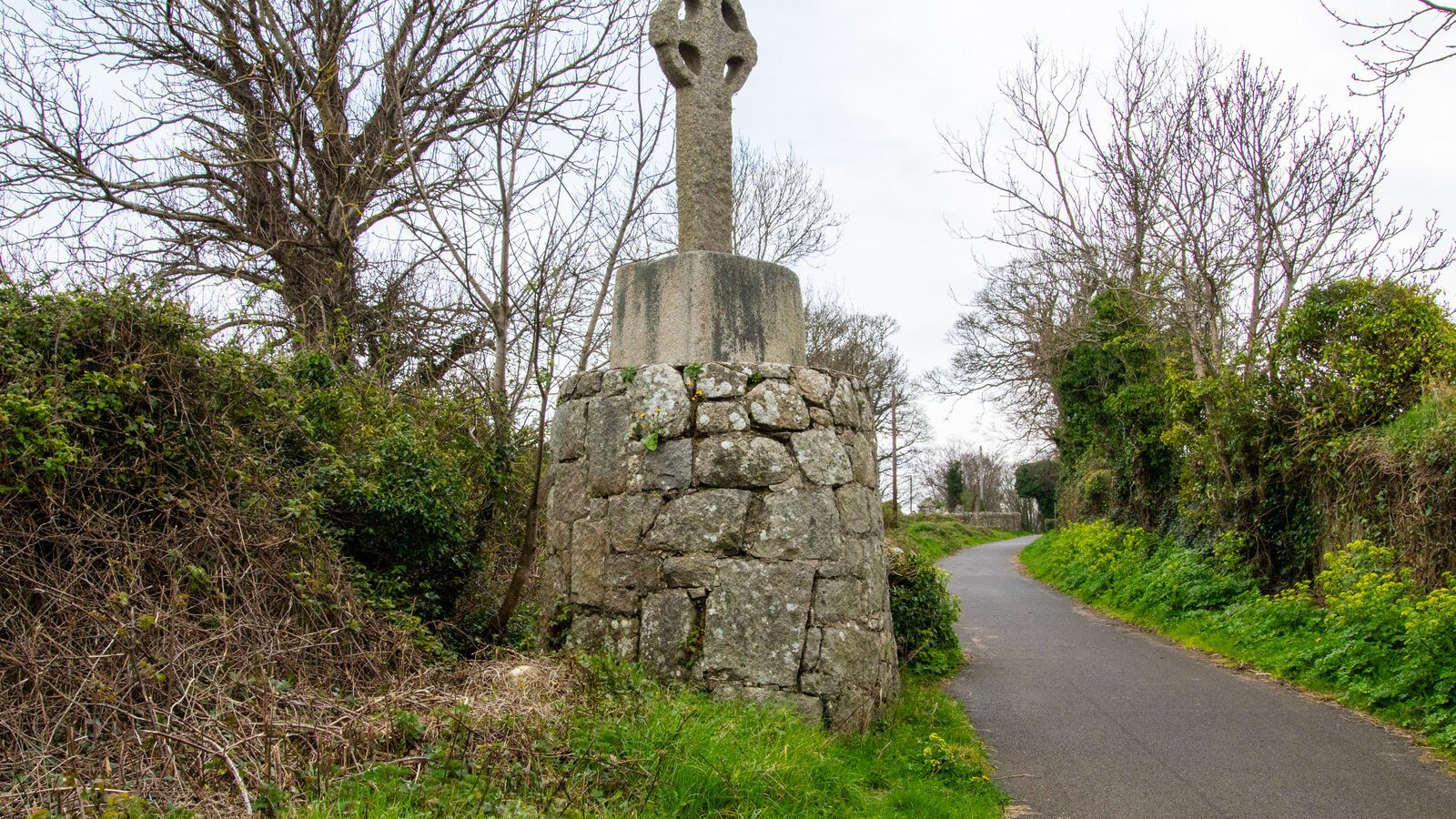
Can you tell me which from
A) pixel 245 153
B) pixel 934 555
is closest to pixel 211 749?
pixel 245 153

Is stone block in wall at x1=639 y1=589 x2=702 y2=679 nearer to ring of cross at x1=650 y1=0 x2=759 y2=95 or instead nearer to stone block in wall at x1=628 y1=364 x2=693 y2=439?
stone block in wall at x1=628 y1=364 x2=693 y2=439

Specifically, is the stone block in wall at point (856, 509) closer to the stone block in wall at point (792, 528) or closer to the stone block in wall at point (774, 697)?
the stone block in wall at point (792, 528)

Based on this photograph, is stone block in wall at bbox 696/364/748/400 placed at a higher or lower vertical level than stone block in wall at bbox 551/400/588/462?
higher

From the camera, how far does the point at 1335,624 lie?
25.2ft

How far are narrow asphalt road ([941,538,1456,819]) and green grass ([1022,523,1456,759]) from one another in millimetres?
292

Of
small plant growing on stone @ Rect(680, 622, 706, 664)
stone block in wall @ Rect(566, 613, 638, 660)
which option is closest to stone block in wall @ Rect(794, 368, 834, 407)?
small plant growing on stone @ Rect(680, 622, 706, 664)

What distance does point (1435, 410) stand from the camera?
7.87m

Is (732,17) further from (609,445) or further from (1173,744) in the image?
(1173,744)

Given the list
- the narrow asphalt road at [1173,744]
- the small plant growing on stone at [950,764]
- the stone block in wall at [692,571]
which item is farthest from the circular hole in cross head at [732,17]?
the narrow asphalt road at [1173,744]

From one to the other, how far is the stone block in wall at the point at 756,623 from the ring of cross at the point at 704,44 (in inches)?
127

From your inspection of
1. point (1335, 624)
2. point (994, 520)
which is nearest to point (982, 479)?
point (994, 520)

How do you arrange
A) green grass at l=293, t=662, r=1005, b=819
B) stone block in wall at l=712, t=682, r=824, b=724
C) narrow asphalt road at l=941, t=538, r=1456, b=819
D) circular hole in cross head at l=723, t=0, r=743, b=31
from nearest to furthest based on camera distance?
green grass at l=293, t=662, r=1005, b=819 → narrow asphalt road at l=941, t=538, r=1456, b=819 → stone block in wall at l=712, t=682, r=824, b=724 → circular hole in cross head at l=723, t=0, r=743, b=31

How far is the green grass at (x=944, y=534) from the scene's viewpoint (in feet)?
84.8

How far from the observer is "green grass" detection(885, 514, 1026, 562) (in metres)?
25.8
